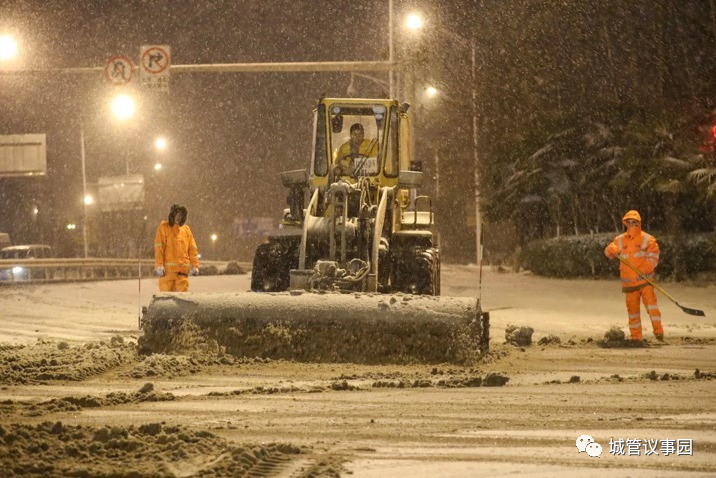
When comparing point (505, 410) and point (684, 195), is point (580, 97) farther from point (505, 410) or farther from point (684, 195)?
point (505, 410)

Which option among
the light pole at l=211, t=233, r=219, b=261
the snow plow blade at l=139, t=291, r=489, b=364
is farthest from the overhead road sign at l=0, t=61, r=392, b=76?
the light pole at l=211, t=233, r=219, b=261

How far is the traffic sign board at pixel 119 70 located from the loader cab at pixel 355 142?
11854mm

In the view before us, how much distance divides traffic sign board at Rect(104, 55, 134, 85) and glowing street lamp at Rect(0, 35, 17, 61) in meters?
3.44

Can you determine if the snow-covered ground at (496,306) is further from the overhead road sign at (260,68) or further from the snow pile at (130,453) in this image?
the snow pile at (130,453)

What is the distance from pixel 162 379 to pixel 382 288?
4.17 metres

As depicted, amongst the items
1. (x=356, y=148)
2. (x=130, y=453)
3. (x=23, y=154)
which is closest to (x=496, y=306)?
(x=356, y=148)

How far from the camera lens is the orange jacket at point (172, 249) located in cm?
1426

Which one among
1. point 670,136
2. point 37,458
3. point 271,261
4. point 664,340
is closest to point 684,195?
point 670,136

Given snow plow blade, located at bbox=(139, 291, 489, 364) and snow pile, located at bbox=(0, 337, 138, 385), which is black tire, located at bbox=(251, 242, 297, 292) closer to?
snow pile, located at bbox=(0, 337, 138, 385)

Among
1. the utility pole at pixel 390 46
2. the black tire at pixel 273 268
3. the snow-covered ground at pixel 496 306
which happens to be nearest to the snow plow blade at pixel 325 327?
the snow-covered ground at pixel 496 306

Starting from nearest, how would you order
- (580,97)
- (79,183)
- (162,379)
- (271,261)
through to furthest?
(162,379), (271,261), (580,97), (79,183)

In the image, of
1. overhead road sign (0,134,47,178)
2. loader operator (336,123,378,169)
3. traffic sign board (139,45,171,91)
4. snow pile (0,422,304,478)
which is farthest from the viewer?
overhead road sign (0,134,47,178)

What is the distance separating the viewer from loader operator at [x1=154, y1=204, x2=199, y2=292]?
14.3 metres

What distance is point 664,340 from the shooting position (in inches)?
553
